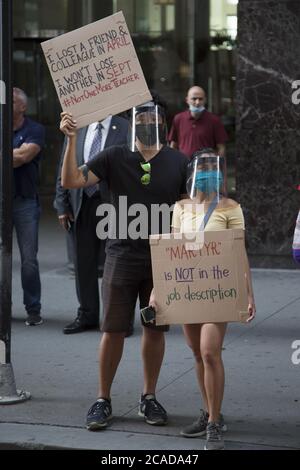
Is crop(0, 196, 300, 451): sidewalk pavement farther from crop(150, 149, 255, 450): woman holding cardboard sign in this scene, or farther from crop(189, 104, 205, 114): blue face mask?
crop(189, 104, 205, 114): blue face mask

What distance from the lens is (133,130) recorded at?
6.12 metres

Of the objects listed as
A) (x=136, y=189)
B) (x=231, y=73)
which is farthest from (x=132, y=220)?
(x=231, y=73)

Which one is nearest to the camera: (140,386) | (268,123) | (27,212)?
(140,386)

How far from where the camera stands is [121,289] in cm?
612

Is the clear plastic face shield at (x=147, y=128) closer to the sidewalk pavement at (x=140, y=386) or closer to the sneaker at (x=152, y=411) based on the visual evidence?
the sneaker at (x=152, y=411)

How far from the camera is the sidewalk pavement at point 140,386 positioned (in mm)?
5852

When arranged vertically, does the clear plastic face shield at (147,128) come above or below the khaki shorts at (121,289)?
above

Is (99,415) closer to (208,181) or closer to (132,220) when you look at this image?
(132,220)

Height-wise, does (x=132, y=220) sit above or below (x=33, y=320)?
above

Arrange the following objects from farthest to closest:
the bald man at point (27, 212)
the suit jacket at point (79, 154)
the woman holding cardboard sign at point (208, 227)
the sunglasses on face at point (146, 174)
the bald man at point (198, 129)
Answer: the bald man at point (198, 129)
the bald man at point (27, 212)
the suit jacket at point (79, 154)
the sunglasses on face at point (146, 174)
the woman holding cardboard sign at point (208, 227)

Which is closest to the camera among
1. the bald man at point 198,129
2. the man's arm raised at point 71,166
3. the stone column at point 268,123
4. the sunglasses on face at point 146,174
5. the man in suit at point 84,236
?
the man's arm raised at point 71,166

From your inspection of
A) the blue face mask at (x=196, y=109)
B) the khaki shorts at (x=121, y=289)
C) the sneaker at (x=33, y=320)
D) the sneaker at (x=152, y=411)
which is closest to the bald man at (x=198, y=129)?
the blue face mask at (x=196, y=109)

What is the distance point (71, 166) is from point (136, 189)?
0.40 meters

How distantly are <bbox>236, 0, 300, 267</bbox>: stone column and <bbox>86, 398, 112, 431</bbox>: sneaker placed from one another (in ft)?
16.5
